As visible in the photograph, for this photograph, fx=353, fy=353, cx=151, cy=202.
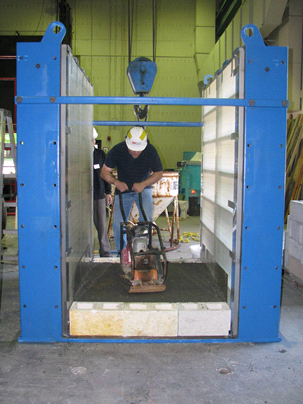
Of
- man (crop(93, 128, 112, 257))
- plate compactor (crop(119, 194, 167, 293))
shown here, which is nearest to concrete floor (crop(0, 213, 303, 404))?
plate compactor (crop(119, 194, 167, 293))

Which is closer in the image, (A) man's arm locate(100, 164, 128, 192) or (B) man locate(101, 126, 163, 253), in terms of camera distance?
(A) man's arm locate(100, 164, 128, 192)

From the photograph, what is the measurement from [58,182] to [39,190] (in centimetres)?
17

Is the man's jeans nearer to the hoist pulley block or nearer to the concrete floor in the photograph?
the hoist pulley block

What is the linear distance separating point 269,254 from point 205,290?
880mm

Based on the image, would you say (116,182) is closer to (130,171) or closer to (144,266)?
(130,171)

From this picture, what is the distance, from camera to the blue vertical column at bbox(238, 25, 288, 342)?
2.87 metres

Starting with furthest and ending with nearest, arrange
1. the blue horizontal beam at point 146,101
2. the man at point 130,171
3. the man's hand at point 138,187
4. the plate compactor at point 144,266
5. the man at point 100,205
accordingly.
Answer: the man at point 100,205 → the man at point 130,171 → the man's hand at point 138,187 → the plate compactor at point 144,266 → the blue horizontal beam at point 146,101

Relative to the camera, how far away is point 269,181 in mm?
2951

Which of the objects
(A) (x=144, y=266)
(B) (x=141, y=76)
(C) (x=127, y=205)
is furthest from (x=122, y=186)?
(B) (x=141, y=76)

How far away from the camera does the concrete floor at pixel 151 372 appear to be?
2.33m

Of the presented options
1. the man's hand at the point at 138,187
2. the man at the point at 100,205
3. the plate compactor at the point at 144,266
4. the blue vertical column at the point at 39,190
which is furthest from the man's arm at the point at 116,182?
the blue vertical column at the point at 39,190

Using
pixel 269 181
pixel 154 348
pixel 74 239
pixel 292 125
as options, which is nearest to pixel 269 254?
pixel 269 181

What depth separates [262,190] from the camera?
2.95 m

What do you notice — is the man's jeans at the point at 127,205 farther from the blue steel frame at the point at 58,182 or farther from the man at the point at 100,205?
the blue steel frame at the point at 58,182
